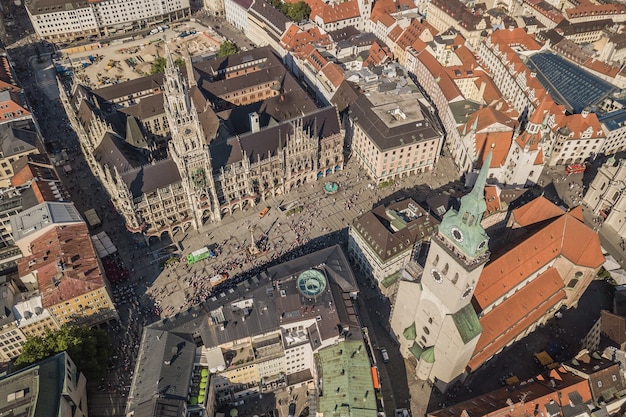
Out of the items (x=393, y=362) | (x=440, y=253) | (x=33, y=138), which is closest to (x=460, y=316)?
(x=440, y=253)

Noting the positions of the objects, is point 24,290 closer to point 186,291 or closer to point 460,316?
point 186,291

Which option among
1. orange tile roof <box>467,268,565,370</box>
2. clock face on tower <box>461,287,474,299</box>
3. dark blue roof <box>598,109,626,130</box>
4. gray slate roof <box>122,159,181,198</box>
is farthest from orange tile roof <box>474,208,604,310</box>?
gray slate roof <box>122,159,181,198</box>

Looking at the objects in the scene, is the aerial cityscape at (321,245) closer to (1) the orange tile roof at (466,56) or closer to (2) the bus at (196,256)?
(1) the orange tile roof at (466,56)

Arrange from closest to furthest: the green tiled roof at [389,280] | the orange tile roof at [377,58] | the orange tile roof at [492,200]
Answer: the green tiled roof at [389,280] → the orange tile roof at [492,200] → the orange tile roof at [377,58]

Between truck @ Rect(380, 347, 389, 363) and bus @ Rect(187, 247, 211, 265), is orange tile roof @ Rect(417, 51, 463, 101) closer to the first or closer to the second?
truck @ Rect(380, 347, 389, 363)

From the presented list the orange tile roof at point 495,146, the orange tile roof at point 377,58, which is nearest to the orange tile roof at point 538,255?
the orange tile roof at point 495,146

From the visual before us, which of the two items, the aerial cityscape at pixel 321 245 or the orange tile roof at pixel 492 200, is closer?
the aerial cityscape at pixel 321 245

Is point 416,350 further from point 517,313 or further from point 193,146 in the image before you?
point 193,146

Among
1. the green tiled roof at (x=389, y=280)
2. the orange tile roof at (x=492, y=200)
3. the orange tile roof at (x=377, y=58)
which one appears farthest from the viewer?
the orange tile roof at (x=377, y=58)
